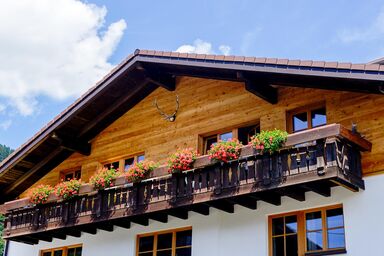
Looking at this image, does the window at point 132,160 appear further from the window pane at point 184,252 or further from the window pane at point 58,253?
the window pane at point 184,252

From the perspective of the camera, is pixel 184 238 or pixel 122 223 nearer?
pixel 184 238

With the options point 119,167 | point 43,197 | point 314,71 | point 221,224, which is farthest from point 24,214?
point 314,71

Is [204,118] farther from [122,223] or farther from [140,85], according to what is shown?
[122,223]

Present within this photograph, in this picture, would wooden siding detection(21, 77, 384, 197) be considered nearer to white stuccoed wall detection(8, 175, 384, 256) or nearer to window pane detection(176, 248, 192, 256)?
white stuccoed wall detection(8, 175, 384, 256)

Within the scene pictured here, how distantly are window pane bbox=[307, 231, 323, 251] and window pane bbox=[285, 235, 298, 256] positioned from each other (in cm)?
29

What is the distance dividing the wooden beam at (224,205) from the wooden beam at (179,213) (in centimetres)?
77

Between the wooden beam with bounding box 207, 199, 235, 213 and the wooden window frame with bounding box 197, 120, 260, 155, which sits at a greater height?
the wooden window frame with bounding box 197, 120, 260, 155

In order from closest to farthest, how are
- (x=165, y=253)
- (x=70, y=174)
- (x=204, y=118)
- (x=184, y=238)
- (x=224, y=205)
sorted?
(x=224, y=205) → (x=184, y=238) → (x=165, y=253) → (x=204, y=118) → (x=70, y=174)

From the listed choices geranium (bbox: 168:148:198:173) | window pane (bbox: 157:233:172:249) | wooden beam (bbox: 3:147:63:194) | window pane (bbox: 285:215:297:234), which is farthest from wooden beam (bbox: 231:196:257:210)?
wooden beam (bbox: 3:147:63:194)

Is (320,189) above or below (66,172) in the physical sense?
below

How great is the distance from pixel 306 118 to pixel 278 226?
8.03ft

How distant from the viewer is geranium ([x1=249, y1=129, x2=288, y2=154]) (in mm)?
12875

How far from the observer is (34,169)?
19.3 meters

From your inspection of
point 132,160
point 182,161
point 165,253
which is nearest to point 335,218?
point 182,161
